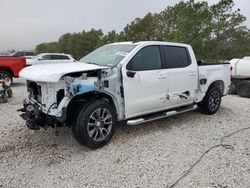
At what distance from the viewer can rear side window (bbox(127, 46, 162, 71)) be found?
4.73 metres

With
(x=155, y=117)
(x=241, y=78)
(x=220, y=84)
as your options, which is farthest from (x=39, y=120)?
(x=241, y=78)

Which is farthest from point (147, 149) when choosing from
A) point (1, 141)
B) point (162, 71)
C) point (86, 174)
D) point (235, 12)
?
point (235, 12)

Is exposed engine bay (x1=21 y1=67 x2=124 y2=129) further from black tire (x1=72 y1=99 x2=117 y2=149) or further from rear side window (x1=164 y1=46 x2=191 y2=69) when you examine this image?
rear side window (x1=164 y1=46 x2=191 y2=69)

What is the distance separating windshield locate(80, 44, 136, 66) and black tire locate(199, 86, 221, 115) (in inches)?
105

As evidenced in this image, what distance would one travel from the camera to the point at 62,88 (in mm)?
4020

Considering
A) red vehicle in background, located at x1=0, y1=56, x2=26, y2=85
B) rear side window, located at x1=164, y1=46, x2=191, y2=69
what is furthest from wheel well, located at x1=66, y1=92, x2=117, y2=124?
red vehicle in background, located at x1=0, y1=56, x2=26, y2=85

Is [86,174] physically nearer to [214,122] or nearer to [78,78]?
[78,78]

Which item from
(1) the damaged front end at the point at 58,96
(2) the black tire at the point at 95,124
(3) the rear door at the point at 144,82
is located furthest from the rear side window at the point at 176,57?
(1) the damaged front end at the point at 58,96

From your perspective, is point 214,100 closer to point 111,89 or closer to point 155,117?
point 155,117

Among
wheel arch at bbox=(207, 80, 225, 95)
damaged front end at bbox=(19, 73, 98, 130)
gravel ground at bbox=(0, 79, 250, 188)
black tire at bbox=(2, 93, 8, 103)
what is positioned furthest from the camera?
black tire at bbox=(2, 93, 8, 103)

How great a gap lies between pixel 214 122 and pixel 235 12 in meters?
20.2

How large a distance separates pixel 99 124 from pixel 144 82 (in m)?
1.18

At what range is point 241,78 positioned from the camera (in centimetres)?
1097

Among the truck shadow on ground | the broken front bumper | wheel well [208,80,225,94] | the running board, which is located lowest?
the truck shadow on ground
